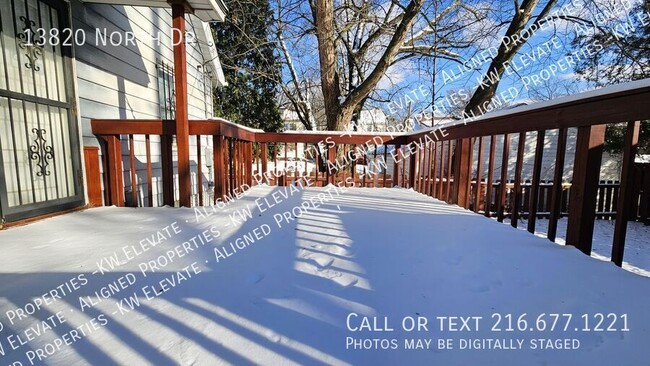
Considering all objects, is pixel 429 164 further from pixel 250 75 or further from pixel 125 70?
pixel 250 75

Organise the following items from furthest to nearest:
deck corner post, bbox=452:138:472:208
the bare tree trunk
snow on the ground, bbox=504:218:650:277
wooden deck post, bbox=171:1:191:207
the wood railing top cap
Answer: the bare tree trunk
snow on the ground, bbox=504:218:650:277
deck corner post, bbox=452:138:472:208
wooden deck post, bbox=171:1:191:207
the wood railing top cap

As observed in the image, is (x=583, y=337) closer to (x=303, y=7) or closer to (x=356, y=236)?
(x=356, y=236)

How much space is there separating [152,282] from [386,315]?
103 centimetres

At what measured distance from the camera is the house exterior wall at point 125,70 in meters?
2.99

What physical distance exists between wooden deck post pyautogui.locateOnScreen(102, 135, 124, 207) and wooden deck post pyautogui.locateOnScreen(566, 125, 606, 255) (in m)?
3.68

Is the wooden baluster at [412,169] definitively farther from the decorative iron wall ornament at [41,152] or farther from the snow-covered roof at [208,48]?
the snow-covered roof at [208,48]

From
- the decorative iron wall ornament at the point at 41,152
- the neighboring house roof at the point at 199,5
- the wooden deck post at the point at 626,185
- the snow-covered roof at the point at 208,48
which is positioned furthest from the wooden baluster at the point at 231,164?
the snow-covered roof at the point at 208,48

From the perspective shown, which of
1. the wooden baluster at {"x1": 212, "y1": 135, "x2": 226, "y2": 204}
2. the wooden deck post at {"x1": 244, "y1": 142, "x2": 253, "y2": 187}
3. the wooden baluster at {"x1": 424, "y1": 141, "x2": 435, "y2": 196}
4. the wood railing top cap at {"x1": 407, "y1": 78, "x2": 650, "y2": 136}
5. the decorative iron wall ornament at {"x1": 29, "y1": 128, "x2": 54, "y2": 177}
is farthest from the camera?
the wooden deck post at {"x1": 244, "y1": 142, "x2": 253, "y2": 187}

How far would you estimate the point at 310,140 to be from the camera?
15.5 ft

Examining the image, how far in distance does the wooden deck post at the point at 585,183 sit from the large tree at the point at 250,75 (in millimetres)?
8314

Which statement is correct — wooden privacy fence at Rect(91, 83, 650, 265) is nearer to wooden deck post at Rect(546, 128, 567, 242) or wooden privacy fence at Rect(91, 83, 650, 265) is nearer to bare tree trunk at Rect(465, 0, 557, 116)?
wooden deck post at Rect(546, 128, 567, 242)

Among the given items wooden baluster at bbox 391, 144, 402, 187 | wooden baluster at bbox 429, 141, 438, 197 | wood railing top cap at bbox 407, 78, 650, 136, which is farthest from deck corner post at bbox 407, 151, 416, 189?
wood railing top cap at bbox 407, 78, 650, 136

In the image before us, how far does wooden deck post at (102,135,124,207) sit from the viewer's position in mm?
3064

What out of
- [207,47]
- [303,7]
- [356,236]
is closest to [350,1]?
[303,7]
